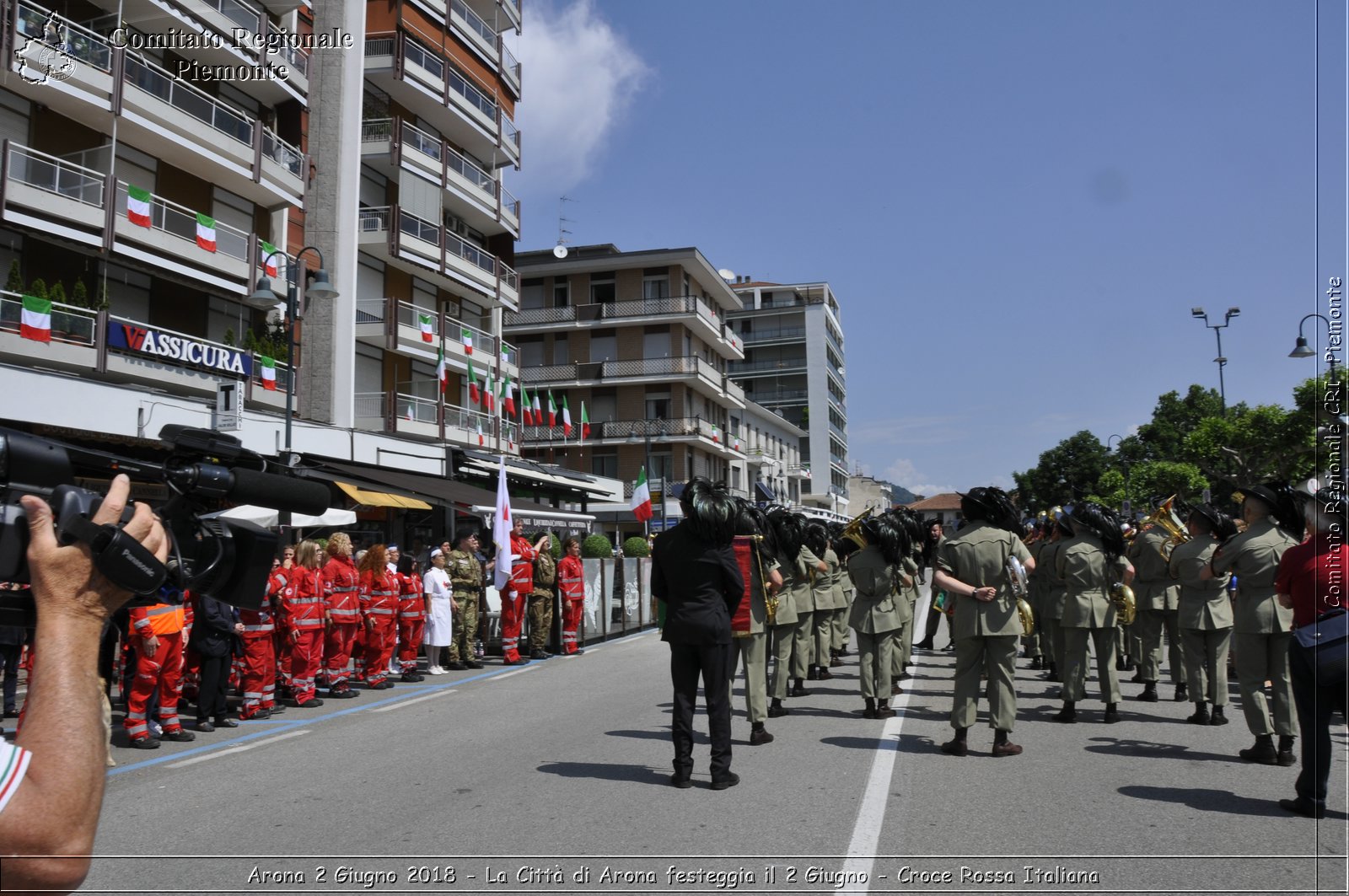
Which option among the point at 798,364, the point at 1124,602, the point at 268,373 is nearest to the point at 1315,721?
the point at 1124,602

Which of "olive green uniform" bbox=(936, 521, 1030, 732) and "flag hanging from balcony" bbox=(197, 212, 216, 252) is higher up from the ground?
"flag hanging from balcony" bbox=(197, 212, 216, 252)

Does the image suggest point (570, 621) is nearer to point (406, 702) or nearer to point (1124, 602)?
point (406, 702)

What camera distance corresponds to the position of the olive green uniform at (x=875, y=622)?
383 inches

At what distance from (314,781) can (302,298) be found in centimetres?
2218

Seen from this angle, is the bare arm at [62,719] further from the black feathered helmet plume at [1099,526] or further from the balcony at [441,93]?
the balcony at [441,93]

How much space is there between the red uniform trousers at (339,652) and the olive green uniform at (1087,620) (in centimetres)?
801

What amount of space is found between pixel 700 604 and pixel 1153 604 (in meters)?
6.59

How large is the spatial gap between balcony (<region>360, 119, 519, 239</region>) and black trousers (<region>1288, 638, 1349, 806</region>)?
29314 mm

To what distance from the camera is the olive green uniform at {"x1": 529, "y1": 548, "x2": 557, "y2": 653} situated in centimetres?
1581

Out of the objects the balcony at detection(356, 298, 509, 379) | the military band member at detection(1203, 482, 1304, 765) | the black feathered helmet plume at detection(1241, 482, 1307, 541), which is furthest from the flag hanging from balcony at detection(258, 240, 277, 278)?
the military band member at detection(1203, 482, 1304, 765)

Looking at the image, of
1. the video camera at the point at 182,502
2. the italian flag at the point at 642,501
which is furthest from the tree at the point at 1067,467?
the video camera at the point at 182,502

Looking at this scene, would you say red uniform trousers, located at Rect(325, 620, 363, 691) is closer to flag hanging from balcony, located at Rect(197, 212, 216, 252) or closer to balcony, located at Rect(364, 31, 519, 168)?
flag hanging from balcony, located at Rect(197, 212, 216, 252)

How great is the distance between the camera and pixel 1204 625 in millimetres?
9055

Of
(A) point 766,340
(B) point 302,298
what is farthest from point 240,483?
(A) point 766,340
